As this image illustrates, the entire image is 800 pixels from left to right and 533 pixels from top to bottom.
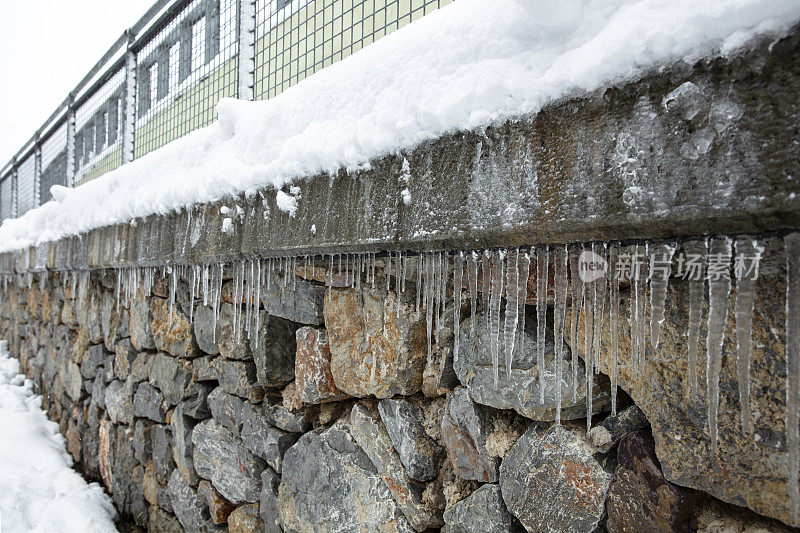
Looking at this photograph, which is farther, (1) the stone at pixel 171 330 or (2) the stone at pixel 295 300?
(1) the stone at pixel 171 330

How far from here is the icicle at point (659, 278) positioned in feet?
2.76

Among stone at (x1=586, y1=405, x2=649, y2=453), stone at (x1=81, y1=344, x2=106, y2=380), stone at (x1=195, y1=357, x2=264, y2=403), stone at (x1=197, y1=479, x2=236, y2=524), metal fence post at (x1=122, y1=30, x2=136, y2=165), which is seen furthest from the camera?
metal fence post at (x1=122, y1=30, x2=136, y2=165)

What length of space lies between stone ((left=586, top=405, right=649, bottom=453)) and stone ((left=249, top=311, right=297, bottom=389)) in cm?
132

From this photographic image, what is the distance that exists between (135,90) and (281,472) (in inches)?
153

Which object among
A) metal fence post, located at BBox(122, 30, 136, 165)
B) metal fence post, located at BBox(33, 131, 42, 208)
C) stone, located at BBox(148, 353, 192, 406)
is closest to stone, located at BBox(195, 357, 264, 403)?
stone, located at BBox(148, 353, 192, 406)

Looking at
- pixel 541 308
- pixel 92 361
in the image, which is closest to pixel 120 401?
pixel 92 361

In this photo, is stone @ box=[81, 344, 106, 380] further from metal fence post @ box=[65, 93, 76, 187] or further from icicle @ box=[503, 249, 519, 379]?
icicle @ box=[503, 249, 519, 379]

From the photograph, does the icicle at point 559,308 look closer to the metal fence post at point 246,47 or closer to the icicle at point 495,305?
the icicle at point 495,305

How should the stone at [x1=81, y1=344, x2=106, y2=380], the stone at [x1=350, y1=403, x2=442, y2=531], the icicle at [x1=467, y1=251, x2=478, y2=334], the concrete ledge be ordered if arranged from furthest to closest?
the stone at [x1=81, y1=344, x2=106, y2=380], the stone at [x1=350, y1=403, x2=442, y2=531], the icicle at [x1=467, y1=251, x2=478, y2=334], the concrete ledge

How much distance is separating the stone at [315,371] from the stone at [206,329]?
29.2 inches

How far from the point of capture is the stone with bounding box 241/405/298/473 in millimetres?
1971

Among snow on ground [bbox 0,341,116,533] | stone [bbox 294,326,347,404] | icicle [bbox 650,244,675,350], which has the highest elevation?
icicle [bbox 650,244,675,350]

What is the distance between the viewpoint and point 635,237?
0.83 meters

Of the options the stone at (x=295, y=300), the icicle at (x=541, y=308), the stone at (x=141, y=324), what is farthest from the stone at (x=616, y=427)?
the stone at (x=141, y=324)
